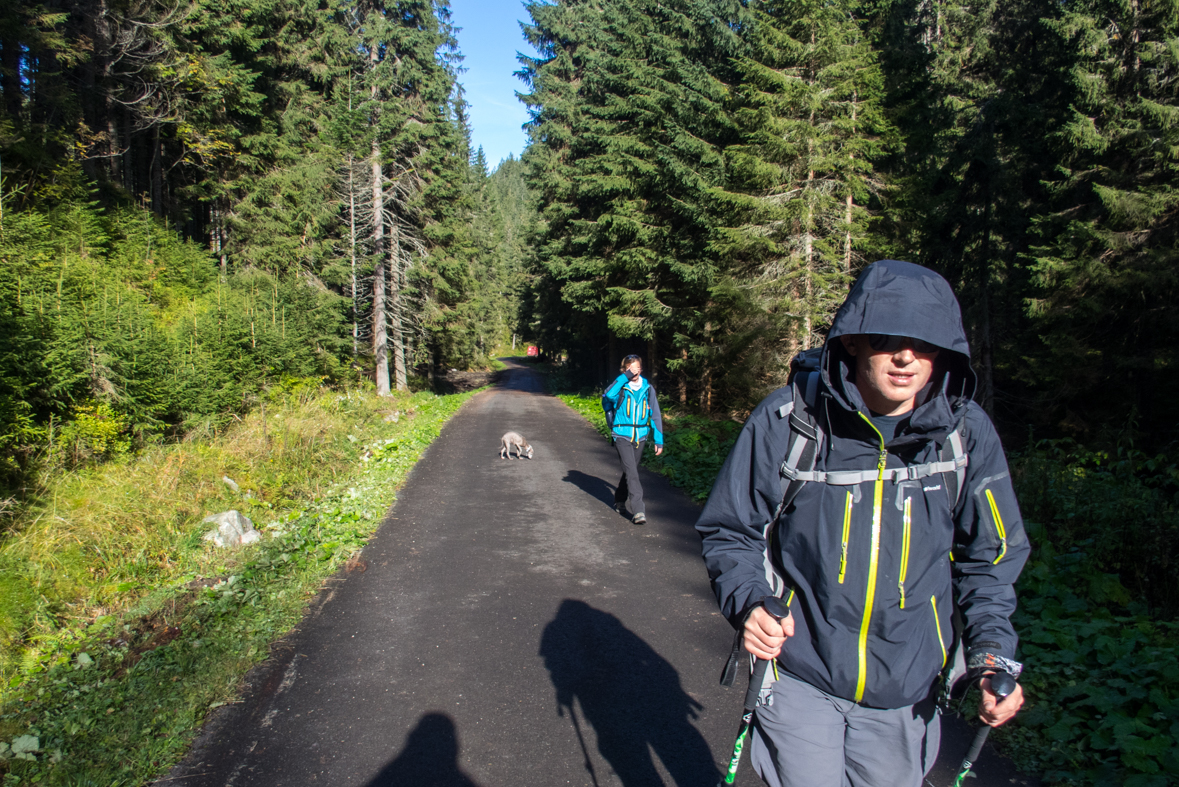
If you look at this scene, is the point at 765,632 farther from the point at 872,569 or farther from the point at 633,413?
the point at 633,413

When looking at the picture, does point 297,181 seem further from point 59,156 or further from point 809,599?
point 809,599

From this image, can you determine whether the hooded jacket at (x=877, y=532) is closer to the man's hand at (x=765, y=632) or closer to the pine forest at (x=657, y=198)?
the man's hand at (x=765, y=632)

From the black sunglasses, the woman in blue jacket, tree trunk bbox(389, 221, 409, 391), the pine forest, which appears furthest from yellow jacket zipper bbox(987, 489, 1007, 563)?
tree trunk bbox(389, 221, 409, 391)

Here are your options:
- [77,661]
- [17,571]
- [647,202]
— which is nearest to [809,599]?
[77,661]

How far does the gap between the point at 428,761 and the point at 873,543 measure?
2.89 m

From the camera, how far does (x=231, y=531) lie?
7395 millimetres

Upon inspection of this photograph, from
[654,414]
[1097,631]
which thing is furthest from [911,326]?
[654,414]

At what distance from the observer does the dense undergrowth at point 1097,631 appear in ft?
11.5

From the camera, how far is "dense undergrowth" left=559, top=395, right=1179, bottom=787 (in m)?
3.50

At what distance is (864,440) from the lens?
6.88ft

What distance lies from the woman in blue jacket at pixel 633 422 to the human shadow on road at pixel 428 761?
15.8 ft

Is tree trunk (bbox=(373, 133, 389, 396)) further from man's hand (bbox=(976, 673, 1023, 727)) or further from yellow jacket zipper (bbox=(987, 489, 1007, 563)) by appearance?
man's hand (bbox=(976, 673, 1023, 727))

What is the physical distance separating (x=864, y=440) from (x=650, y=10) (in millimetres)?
23676

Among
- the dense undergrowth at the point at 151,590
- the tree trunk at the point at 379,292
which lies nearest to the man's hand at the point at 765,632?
the dense undergrowth at the point at 151,590
